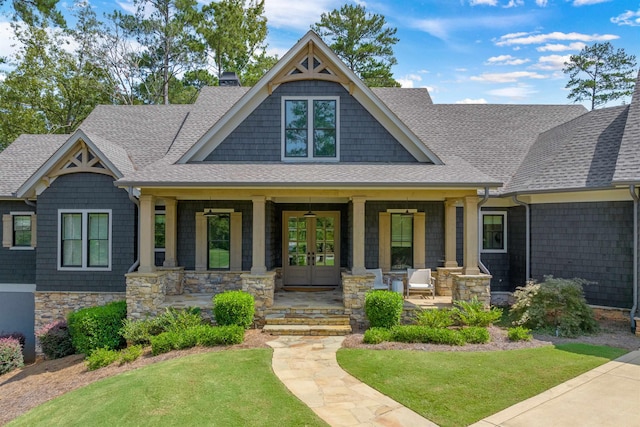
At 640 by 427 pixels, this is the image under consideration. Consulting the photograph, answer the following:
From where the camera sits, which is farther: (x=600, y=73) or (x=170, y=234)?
(x=600, y=73)

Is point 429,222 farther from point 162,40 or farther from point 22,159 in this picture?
point 162,40

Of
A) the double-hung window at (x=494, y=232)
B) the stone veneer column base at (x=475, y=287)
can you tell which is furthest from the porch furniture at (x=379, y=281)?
the double-hung window at (x=494, y=232)

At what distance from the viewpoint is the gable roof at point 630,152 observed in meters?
8.89

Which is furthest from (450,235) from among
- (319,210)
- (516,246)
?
(319,210)

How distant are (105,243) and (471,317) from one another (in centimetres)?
1000

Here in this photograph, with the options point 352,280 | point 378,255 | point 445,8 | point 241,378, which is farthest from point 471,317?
point 445,8

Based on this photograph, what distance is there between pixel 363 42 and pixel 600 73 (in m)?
17.6

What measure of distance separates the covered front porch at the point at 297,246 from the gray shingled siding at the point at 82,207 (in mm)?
1089

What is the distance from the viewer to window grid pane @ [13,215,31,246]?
12211 mm

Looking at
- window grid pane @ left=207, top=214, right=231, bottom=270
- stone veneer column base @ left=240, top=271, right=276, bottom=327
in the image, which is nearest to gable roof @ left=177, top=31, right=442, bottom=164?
window grid pane @ left=207, top=214, right=231, bottom=270

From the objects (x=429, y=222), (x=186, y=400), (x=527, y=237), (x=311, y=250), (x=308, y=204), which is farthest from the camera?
(x=311, y=250)

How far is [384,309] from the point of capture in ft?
29.2

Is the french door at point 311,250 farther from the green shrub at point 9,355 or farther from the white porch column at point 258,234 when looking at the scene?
the green shrub at point 9,355

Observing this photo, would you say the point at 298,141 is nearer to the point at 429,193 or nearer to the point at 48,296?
the point at 429,193
